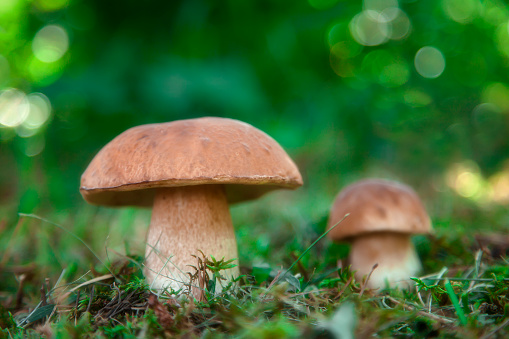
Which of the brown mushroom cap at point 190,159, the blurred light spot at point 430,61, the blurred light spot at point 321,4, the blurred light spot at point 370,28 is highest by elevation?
the blurred light spot at point 370,28

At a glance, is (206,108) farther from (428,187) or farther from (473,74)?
(473,74)

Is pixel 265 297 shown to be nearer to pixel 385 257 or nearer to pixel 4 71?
pixel 385 257

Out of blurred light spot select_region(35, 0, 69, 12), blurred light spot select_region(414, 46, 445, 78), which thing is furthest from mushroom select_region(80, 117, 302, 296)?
blurred light spot select_region(414, 46, 445, 78)

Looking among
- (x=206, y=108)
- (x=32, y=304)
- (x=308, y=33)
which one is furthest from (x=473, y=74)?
(x=32, y=304)

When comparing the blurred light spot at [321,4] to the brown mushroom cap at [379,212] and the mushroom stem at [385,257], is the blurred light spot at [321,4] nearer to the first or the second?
the brown mushroom cap at [379,212]

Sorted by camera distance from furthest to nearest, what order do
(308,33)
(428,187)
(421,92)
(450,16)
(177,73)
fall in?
(450,16) < (421,92) < (428,187) < (308,33) < (177,73)

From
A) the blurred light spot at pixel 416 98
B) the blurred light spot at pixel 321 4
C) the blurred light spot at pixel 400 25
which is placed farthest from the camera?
the blurred light spot at pixel 400 25

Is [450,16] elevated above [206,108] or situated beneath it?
elevated above

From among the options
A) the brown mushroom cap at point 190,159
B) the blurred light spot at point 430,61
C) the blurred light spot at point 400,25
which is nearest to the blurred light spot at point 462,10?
the blurred light spot at point 430,61
